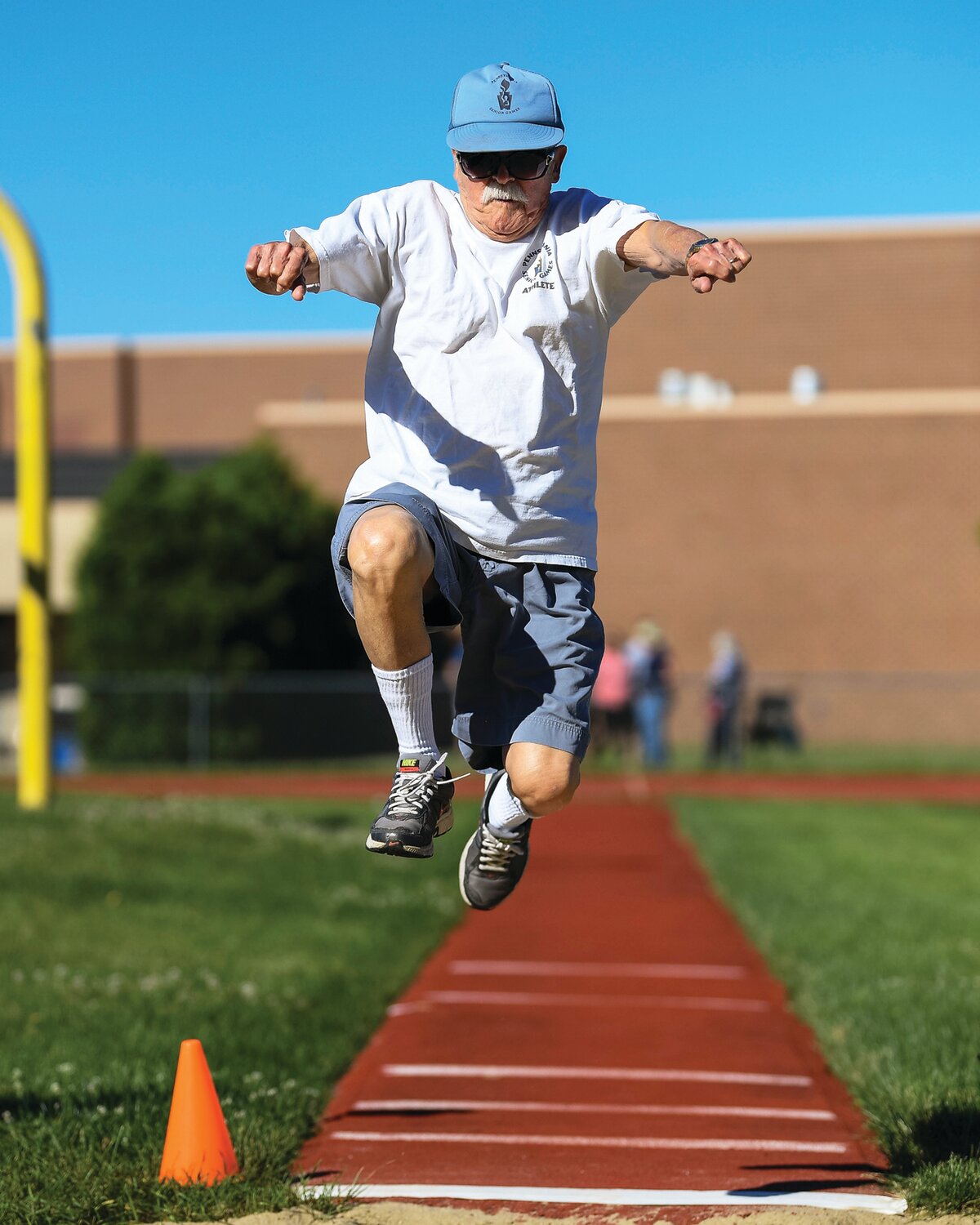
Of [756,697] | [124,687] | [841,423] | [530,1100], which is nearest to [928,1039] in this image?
[530,1100]

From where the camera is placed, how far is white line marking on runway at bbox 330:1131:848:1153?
236 inches

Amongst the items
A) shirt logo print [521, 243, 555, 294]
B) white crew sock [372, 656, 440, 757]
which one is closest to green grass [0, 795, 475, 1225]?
white crew sock [372, 656, 440, 757]

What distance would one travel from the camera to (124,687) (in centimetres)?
2583

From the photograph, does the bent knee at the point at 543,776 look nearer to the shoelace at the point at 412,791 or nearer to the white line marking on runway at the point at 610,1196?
the shoelace at the point at 412,791

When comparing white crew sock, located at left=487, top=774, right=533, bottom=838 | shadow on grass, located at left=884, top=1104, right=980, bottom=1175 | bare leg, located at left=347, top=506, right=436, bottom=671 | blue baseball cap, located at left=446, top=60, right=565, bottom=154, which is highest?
blue baseball cap, located at left=446, top=60, right=565, bottom=154

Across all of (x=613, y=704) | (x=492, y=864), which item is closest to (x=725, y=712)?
(x=613, y=704)

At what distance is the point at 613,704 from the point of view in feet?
82.7

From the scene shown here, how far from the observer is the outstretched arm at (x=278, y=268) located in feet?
14.3

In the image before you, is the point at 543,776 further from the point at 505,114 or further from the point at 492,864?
the point at 505,114

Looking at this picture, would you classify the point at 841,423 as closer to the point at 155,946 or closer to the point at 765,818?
the point at 765,818

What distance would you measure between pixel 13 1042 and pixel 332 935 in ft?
11.5

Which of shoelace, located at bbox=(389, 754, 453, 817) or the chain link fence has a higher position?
shoelace, located at bbox=(389, 754, 453, 817)

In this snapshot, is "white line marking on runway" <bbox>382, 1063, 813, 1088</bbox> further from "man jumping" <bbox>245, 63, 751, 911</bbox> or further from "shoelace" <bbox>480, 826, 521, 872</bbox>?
"man jumping" <bbox>245, 63, 751, 911</bbox>

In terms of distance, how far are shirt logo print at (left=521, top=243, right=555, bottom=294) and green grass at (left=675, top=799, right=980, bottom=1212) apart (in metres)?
3.14
